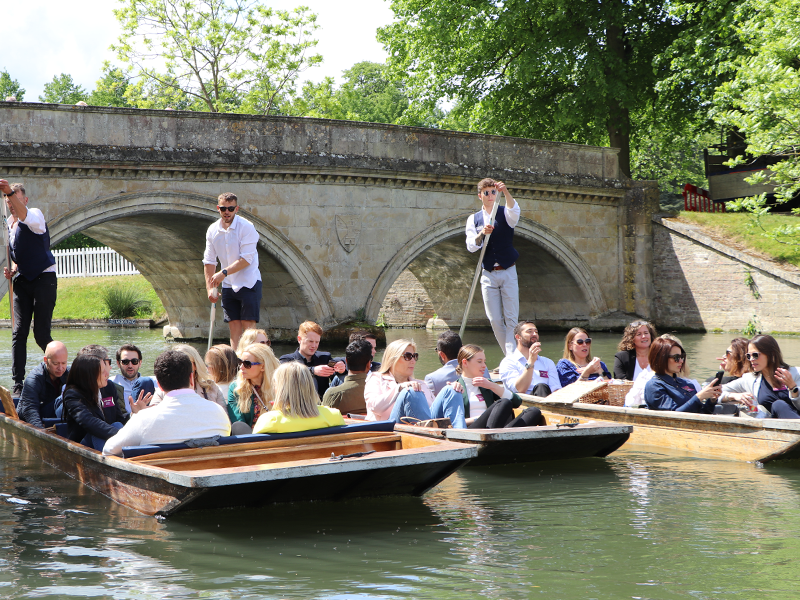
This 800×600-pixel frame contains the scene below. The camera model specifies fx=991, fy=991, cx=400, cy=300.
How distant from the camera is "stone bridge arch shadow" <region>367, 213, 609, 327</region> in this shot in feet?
52.9

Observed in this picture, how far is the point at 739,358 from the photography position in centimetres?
598

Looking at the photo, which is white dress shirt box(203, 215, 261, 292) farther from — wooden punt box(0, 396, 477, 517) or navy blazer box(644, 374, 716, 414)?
navy blazer box(644, 374, 716, 414)

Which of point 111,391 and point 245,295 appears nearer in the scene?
point 111,391

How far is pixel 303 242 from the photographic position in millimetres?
14742

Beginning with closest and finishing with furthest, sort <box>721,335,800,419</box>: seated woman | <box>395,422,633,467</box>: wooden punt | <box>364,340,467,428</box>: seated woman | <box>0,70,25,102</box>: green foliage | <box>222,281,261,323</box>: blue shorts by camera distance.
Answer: <box>395,422,633,467</box>: wooden punt → <box>364,340,467,428</box>: seated woman → <box>721,335,800,419</box>: seated woman → <box>222,281,261,323</box>: blue shorts → <box>0,70,25,102</box>: green foliage

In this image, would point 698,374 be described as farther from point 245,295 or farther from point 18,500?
point 18,500

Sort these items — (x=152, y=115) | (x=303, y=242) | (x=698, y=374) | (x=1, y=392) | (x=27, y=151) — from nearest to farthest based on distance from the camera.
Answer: (x=1, y=392), (x=698, y=374), (x=27, y=151), (x=152, y=115), (x=303, y=242)

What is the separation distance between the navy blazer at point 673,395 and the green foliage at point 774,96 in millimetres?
8911

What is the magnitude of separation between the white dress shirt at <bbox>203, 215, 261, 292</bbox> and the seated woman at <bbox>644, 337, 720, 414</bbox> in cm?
302

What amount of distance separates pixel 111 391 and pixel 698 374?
713cm

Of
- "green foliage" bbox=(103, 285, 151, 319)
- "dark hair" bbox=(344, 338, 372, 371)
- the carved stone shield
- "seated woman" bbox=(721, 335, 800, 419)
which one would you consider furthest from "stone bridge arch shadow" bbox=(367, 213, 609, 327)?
"seated woman" bbox=(721, 335, 800, 419)

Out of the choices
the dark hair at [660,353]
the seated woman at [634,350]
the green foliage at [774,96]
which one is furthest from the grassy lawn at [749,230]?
the dark hair at [660,353]

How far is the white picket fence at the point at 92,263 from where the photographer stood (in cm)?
2755

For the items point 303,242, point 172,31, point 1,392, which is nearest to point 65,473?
point 1,392
